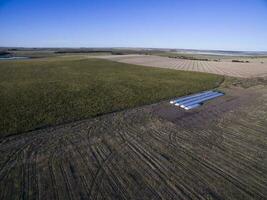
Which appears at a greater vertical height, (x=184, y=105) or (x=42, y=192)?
(x=42, y=192)

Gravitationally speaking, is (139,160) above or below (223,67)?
above

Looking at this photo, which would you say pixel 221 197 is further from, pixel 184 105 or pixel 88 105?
pixel 88 105

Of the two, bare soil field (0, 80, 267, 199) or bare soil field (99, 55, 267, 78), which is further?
bare soil field (99, 55, 267, 78)

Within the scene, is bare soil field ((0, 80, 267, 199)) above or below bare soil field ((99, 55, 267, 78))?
above

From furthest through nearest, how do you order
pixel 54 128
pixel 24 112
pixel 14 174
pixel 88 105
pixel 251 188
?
pixel 88 105, pixel 24 112, pixel 54 128, pixel 14 174, pixel 251 188

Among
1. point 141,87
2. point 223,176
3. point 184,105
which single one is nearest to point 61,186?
point 223,176

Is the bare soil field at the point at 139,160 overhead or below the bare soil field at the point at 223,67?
overhead

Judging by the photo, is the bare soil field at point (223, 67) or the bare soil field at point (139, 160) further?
the bare soil field at point (223, 67)

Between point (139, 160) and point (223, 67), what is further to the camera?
point (223, 67)
